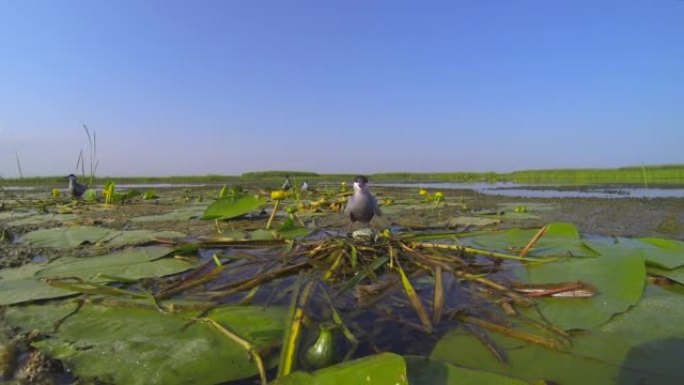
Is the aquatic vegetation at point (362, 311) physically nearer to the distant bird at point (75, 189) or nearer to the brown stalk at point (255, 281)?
the brown stalk at point (255, 281)

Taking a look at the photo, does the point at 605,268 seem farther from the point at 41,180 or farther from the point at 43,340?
the point at 41,180

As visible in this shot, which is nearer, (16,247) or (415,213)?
(16,247)

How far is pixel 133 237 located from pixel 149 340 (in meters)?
3.08

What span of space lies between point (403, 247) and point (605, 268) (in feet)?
4.44

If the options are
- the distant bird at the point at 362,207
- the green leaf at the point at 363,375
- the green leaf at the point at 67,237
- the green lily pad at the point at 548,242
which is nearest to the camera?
the green leaf at the point at 363,375

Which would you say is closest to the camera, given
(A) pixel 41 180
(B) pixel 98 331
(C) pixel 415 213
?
(B) pixel 98 331

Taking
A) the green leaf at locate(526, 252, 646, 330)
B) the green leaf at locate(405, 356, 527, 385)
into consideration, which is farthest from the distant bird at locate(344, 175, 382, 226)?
the green leaf at locate(405, 356, 527, 385)

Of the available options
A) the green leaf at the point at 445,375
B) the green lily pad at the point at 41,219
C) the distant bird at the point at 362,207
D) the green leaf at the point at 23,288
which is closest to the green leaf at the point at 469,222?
the distant bird at the point at 362,207

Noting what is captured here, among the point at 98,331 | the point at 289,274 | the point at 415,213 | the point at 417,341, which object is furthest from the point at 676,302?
the point at 415,213

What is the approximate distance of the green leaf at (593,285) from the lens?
2148 millimetres

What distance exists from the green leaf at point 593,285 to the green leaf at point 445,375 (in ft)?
2.69

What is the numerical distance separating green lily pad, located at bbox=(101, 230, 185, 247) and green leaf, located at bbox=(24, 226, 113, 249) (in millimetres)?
115

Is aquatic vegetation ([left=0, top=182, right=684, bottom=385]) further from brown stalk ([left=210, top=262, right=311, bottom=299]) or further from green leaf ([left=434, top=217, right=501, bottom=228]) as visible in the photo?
Answer: green leaf ([left=434, top=217, right=501, bottom=228])

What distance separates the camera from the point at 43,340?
1.90 metres
